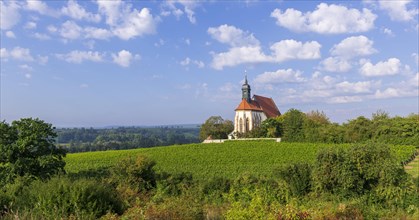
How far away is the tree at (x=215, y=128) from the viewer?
7431cm

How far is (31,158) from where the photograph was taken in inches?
725

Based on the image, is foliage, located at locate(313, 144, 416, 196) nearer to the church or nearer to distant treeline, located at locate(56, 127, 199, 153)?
distant treeline, located at locate(56, 127, 199, 153)

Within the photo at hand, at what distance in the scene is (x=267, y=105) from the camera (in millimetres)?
95125

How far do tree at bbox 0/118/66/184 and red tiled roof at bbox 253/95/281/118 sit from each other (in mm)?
73650

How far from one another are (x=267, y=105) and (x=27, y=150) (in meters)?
80.5

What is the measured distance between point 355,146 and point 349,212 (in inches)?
432

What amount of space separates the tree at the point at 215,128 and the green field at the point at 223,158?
24.1m

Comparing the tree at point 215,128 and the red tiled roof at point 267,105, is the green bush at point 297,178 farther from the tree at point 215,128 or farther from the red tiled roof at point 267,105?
the red tiled roof at point 267,105

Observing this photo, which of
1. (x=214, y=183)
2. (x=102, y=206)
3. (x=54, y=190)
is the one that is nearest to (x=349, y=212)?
(x=102, y=206)

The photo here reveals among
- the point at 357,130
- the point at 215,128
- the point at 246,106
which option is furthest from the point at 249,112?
the point at 357,130

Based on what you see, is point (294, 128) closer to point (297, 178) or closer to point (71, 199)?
point (297, 178)

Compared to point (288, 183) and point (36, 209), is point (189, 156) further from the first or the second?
point (36, 209)

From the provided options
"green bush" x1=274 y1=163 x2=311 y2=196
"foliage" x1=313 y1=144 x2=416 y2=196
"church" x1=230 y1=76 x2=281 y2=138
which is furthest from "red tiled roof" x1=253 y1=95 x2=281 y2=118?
"foliage" x1=313 y1=144 x2=416 y2=196

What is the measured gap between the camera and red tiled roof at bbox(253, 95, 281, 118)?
91.0m
